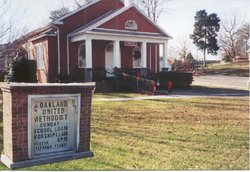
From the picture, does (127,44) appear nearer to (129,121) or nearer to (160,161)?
(129,121)

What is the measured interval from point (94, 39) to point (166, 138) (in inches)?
523

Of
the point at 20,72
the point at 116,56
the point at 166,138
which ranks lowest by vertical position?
the point at 166,138

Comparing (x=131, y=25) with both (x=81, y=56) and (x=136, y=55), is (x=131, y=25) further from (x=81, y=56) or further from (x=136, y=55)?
(x=81, y=56)

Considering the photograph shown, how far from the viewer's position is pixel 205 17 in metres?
10.3

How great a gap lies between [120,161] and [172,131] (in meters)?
2.56

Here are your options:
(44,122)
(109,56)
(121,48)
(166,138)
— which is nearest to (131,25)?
(121,48)

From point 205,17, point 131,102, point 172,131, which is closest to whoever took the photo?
point 172,131

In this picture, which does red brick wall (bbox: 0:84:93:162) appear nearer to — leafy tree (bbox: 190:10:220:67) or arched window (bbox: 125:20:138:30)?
leafy tree (bbox: 190:10:220:67)

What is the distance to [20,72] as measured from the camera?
19.1 metres

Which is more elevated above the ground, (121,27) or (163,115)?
(121,27)

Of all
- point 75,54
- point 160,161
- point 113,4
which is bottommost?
point 160,161

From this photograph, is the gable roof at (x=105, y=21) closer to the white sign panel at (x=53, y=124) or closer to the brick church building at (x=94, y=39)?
the brick church building at (x=94, y=39)

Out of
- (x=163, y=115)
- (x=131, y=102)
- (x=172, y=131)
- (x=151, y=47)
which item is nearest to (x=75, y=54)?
(x=151, y=47)

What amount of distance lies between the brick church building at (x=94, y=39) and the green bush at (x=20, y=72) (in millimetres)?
1676
